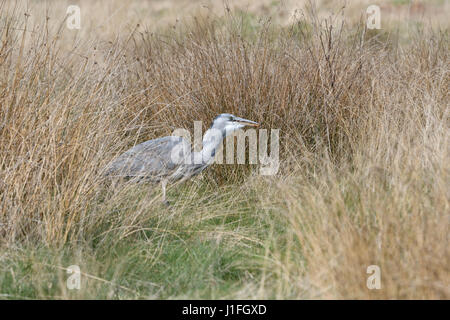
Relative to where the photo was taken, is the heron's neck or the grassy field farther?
the heron's neck

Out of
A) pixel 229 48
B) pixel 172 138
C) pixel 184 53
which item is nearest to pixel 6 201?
pixel 172 138

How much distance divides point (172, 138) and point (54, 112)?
0.99m

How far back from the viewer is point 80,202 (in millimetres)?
3510

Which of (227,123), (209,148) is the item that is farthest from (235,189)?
(227,123)

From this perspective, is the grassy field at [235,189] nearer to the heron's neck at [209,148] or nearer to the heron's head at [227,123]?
the heron's neck at [209,148]

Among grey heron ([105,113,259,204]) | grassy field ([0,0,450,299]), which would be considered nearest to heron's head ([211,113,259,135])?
grey heron ([105,113,259,204])

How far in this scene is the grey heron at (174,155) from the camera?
13.6ft

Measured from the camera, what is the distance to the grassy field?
2848 millimetres

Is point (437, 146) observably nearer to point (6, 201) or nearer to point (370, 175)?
point (370, 175)

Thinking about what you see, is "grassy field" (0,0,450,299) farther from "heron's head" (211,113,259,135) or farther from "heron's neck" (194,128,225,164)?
"heron's head" (211,113,259,135)

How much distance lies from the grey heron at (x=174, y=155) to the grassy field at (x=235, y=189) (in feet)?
0.45

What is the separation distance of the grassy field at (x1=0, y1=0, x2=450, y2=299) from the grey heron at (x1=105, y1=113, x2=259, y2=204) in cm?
14

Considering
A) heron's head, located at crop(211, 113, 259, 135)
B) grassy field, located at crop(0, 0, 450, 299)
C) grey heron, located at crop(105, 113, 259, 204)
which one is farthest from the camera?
heron's head, located at crop(211, 113, 259, 135)
